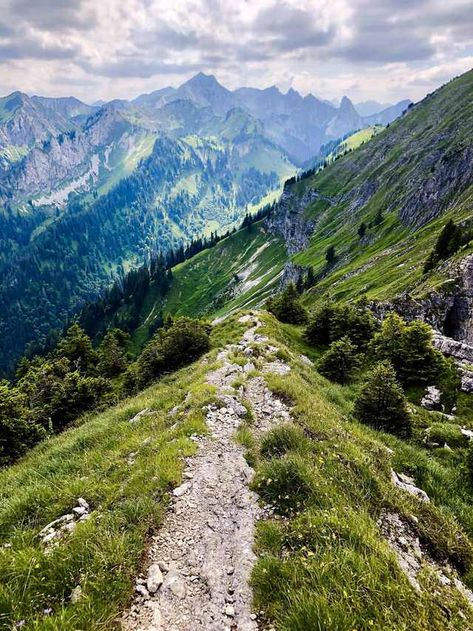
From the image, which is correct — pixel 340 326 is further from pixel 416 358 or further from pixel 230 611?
pixel 230 611

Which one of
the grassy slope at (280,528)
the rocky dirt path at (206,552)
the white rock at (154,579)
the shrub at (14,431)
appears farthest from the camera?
the shrub at (14,431)

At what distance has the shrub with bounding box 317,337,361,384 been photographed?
2700 cm

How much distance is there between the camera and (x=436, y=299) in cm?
5381

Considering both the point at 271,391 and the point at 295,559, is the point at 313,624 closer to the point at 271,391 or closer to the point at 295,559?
the point at 295,559

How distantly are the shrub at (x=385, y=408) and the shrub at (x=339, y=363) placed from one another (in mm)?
8976

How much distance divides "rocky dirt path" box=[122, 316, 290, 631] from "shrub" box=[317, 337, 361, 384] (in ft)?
50.6

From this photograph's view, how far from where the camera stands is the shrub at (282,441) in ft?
38.9

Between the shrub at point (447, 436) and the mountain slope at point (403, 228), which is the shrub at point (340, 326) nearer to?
the shrub at point (447, 436)

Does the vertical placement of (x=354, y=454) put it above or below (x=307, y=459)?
below

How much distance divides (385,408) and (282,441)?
7.86m

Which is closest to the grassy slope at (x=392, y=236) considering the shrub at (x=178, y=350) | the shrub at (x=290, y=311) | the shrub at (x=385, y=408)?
the shrub at (x=290, y=311)

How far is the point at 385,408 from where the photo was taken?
17.6 metres

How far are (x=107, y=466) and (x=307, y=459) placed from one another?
20.7ft

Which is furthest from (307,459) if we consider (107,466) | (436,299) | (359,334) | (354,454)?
(436,299)
